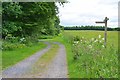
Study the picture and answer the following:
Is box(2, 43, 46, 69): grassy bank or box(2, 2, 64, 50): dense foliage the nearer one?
box(2, 43, 46, 69): grassy bank

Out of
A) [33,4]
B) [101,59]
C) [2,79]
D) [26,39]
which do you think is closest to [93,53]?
[101,59]

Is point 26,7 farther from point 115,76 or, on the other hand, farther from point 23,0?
point 115,76

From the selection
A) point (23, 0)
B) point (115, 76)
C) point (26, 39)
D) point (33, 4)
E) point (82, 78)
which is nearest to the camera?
point (115, 76)

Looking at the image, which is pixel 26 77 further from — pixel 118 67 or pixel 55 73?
pixel 118 67

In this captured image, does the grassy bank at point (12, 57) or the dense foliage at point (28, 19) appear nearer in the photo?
the grassy bank at point (12, 57)

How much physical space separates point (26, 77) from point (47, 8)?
30110 millimetres

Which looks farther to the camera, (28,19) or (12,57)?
(28,19)

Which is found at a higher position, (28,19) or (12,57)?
(28,19)

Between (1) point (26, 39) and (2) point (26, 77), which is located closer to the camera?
(2) point (26, 77)

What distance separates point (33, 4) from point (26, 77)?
28.3 m

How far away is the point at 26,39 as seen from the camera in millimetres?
44781

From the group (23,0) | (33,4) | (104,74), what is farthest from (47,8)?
(104,74)

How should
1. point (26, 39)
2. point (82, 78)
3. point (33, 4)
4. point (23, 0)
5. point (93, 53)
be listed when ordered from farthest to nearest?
point (26, 39)
point (33, 4)
point (23, 0)
point (93, 53)
point (82, 78)

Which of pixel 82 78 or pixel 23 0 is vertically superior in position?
pixel 23 0
